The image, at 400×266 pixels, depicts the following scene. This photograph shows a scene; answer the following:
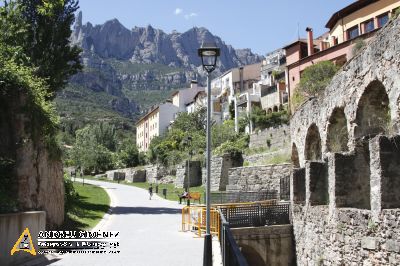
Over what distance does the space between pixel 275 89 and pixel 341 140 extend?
4376cm

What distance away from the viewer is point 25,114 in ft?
46.3

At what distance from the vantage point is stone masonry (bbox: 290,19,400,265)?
36.6 ft

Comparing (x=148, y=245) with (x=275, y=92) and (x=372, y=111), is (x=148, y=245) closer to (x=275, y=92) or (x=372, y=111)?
(x=372, y=111)

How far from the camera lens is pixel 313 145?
2338cm

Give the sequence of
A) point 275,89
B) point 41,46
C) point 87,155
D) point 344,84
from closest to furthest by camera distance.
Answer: point 344,84 → point 41,46 → point 275,89 → point 87,155

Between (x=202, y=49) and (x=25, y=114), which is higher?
(x=202, y=49)

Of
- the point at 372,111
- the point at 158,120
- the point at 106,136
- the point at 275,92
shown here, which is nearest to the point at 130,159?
the point at 158,120

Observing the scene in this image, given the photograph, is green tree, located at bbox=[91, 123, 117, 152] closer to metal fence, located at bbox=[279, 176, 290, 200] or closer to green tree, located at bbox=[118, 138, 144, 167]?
green tree, located at bbox=[118, 138, 144, 167]

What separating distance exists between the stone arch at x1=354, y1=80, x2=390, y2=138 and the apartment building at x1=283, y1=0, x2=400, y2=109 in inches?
842

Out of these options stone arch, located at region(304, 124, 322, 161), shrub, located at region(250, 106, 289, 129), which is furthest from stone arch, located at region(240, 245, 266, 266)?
shrub, located at region(250, 106, 289, 129)

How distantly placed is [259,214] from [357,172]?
697cm

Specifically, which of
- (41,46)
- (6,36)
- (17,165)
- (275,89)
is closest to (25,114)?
(17,165)

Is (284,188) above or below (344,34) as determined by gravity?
below

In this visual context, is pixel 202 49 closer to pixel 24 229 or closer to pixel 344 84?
pixel 24 229
